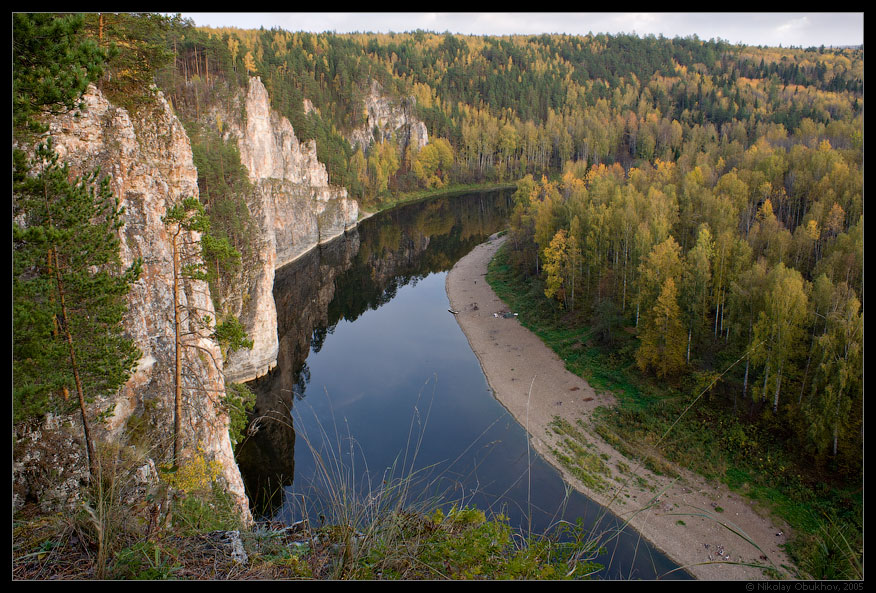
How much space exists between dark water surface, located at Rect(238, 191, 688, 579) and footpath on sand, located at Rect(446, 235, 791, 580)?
28.0 inches

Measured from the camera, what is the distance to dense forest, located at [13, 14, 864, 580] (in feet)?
57.6

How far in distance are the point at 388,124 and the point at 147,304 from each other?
88826 millimetres

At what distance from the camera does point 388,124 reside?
94.0 m

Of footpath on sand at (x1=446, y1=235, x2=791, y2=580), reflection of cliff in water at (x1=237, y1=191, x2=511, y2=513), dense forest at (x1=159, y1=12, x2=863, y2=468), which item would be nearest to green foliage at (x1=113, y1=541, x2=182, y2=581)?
footpath on sand at (x1=446, y1=235, x2=791, y2=580)

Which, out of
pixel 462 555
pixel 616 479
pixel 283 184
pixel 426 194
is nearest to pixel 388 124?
pixel 426 194

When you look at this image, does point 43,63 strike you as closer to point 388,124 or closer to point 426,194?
point 426,194

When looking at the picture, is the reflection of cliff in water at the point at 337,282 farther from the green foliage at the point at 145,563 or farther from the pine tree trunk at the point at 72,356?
the green foliage at the point at 145,563

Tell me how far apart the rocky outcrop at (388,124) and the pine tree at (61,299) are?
8237cm

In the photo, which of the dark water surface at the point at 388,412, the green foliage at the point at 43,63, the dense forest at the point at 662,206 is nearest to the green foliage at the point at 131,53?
the dense forest at the point at 662,206

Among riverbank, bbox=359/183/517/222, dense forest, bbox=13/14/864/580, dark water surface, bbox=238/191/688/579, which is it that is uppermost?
dense forest, bbox=13/14/864/580

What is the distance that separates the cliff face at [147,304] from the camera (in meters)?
10.2

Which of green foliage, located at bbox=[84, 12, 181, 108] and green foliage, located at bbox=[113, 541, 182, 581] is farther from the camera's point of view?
→ green foliage, located at bbox=[84, 12, 181, 108]

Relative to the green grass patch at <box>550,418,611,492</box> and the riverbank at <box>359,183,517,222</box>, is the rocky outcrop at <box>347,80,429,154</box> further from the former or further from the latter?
the green grass patch at <box>550,418,611,492</box>
